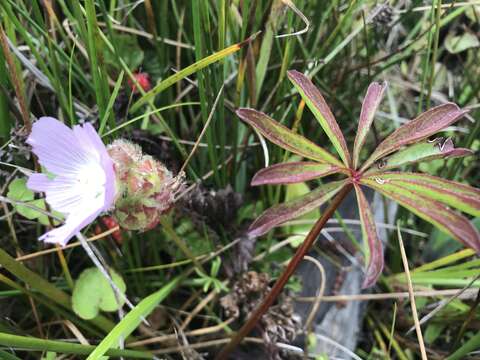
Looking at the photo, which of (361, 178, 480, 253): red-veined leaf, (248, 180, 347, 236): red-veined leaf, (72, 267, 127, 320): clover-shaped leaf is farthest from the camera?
(72, 267, 127, 320): clover-shaped leaf

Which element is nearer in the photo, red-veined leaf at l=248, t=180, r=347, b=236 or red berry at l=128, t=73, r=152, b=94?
red-veined leaf at l=248, t=180, r=347, b=236

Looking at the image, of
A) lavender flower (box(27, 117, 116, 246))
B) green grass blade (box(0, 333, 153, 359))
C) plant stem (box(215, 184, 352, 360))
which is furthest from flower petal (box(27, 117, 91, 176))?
plant stem (box(215, 184, 352, 360))

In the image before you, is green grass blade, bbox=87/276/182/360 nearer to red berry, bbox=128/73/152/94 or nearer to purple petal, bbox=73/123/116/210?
purple petal, bbox=73/123/116/210

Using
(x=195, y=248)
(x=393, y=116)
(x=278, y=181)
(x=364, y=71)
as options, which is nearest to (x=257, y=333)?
(x=195, y=248)

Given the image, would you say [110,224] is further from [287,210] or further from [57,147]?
[287,210]

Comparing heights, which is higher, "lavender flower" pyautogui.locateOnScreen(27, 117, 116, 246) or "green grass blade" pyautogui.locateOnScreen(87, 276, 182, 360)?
"lavender flower" pyautogui.locateOnScreen(27, 117, 116, 246)

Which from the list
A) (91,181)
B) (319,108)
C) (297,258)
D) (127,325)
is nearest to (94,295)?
(127,325)

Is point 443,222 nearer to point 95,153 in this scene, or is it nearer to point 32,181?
point 95,153
